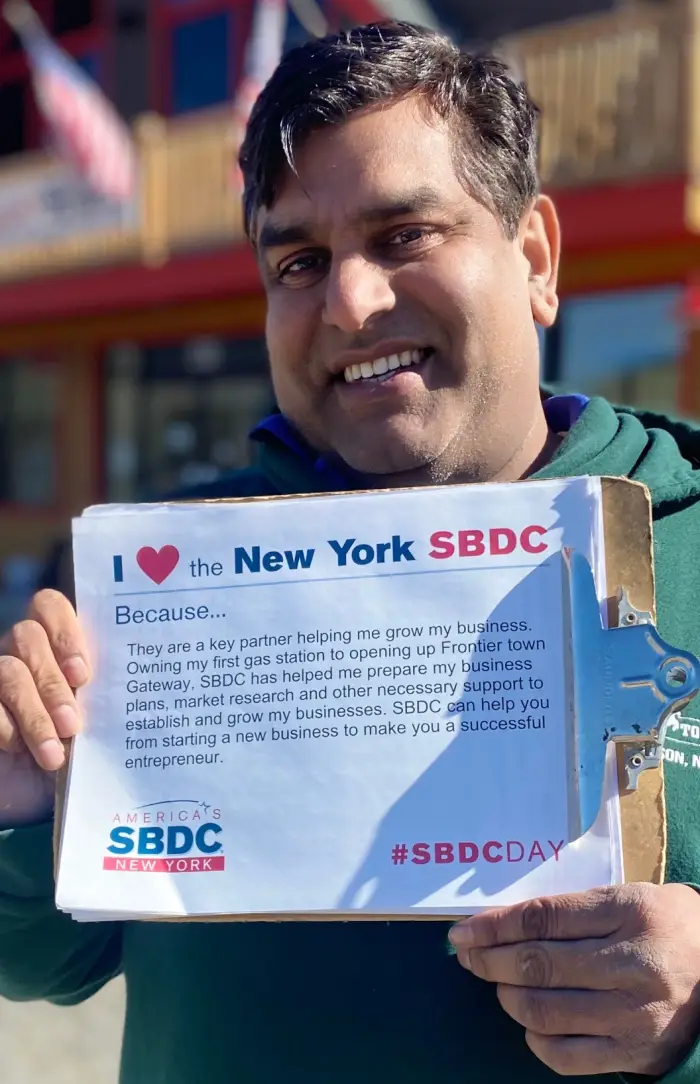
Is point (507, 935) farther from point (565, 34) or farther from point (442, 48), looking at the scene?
point (565, 34)

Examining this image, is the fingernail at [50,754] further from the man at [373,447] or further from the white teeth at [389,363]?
the white teeth at [389,363]

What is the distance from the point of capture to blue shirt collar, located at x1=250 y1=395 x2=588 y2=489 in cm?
158

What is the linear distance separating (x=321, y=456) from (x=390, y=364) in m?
0.22

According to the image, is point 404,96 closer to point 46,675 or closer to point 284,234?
point 284,234

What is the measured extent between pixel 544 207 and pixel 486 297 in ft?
1.03

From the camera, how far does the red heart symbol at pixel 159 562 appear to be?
4.41 ft

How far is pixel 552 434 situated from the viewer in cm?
173

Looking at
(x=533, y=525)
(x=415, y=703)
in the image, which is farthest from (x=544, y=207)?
(x=415, y=703)

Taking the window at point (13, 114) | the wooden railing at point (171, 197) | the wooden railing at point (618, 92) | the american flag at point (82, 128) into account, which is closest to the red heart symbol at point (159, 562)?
the wooden railing at point (618, 92)

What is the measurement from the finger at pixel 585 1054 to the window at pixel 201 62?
37.3ft

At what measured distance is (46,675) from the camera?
1.31 metres

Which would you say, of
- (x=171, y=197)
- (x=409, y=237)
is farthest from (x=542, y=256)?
(x=171, y=197)

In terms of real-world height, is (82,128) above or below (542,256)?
above

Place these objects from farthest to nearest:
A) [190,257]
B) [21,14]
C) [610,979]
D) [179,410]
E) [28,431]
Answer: [28,431]
[21,14]
[179,410]
[190,257]
[610,979]
